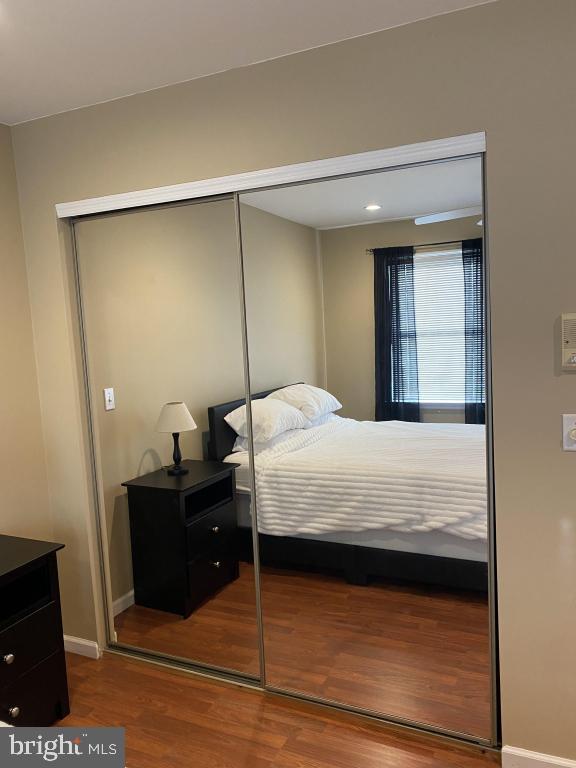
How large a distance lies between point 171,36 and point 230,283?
90 cm

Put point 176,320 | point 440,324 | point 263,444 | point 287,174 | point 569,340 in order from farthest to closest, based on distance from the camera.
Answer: point 176,320, point 263,444, point 287,174, point 440,324, point 569,340

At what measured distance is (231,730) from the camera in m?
2.34

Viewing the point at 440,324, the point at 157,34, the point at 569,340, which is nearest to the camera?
the point at 569,340

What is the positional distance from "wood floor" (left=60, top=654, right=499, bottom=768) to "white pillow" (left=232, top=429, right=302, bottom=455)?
1035 mm

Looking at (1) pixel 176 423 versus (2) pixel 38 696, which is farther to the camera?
(1) pixel 176 423

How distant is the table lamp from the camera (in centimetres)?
266

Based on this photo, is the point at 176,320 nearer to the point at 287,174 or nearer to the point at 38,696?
the point at 287,174

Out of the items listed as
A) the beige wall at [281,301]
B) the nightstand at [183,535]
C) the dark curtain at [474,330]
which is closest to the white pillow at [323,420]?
the beige wall at [281,301]

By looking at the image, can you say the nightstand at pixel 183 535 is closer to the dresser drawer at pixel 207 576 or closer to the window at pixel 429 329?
the dresser drawer at pixel 207 576

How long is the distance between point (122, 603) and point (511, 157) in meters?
2.58

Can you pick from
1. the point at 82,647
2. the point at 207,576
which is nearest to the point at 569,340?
the point at 207,576

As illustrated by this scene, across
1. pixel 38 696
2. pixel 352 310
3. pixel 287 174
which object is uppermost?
pixel 287 174

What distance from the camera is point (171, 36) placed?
204 cm

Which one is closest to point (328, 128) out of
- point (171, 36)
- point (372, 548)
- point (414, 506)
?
point (171, 36)
